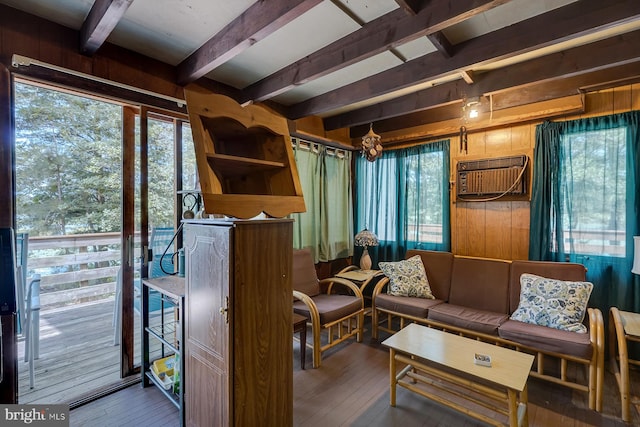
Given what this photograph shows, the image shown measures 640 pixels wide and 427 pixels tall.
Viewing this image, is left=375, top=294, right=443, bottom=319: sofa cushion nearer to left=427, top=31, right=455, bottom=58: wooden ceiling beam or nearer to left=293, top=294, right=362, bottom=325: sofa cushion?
left=293, top=294, right=362, bottom=325: sofa cushion

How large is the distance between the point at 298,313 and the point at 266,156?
1.60 metres

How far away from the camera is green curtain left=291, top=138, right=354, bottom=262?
364cm

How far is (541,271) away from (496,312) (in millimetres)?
552

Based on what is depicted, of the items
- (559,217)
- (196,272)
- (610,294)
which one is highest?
(559,217)

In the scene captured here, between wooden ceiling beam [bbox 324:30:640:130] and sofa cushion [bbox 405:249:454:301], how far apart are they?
1635 mm

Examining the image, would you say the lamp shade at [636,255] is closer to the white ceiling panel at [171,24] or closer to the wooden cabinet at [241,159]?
the wooden cabinet at [241,159]

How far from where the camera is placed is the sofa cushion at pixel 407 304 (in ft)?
9.66

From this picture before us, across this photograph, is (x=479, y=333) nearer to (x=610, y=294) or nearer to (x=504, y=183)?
(x=610, y=294)

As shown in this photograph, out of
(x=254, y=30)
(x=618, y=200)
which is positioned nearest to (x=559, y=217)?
(x=618, y=200)

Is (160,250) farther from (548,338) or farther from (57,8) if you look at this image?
(548,338)

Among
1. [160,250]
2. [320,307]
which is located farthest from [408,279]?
[160,250]

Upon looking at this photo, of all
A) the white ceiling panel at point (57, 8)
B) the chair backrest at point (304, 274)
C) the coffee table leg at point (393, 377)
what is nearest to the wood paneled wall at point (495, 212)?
the chair backrest at point (304, 274)

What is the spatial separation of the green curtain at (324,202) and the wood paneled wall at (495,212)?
1.42 meters

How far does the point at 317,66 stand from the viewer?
2.26 m
